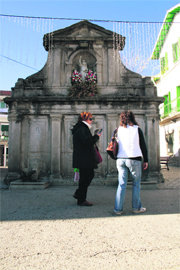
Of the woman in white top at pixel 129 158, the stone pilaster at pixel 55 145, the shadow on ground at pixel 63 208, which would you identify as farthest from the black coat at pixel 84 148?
the stone pilaster at pixel 55 145

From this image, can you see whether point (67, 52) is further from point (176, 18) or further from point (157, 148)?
point (176, 18)

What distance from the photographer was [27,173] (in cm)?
740

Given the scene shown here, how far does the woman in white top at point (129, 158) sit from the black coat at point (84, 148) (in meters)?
0.68

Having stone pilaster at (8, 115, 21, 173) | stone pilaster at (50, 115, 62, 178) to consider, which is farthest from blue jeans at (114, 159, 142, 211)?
stone pilaster at (8, 115, 21, 173)

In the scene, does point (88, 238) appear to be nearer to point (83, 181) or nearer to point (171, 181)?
point (83, 181)

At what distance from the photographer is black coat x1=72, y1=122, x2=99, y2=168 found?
14.0 ft

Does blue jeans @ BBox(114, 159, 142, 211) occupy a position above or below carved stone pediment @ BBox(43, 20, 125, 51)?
below

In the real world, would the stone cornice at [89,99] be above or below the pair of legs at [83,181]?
above

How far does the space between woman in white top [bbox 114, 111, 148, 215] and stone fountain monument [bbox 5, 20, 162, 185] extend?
413cm

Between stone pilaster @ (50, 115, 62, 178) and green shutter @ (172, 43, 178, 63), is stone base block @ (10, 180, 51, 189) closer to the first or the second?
stone pilaster @ (50, 115, 62, 178)

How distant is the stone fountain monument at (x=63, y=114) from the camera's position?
801cm

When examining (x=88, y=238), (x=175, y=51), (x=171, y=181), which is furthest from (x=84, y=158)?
(x=175, y=51)

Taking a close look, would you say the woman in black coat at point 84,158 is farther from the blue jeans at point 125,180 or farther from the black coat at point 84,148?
the blue jeans at point 125,180

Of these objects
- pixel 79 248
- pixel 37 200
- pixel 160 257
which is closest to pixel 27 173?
A: pixel 37 200
